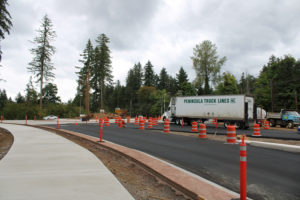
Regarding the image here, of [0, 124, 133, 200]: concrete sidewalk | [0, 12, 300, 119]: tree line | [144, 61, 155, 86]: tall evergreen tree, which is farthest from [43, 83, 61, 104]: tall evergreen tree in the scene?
[0, 124, 133, 200]: concrete sidewalk

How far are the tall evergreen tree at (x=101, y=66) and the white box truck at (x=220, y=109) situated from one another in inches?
1586

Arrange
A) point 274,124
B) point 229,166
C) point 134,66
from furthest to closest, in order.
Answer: point 134,66, point 274,124, point 229,166

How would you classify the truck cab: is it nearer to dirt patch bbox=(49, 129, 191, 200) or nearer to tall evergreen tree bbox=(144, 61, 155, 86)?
dirt patch bbox=(49, 129, 191, 200)

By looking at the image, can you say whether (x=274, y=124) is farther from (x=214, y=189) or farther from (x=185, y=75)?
(x=185, y=75)

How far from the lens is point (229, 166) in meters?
6.50

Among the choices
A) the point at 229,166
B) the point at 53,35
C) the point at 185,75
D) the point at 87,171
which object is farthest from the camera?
the point at 185,75

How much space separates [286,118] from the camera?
85.9 ft

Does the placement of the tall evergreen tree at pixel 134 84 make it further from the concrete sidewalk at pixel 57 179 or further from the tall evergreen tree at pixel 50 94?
the concrete sidewalk at pixel 57 179

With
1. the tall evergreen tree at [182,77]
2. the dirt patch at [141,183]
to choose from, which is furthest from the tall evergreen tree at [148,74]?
the dirt patch at [141,183]

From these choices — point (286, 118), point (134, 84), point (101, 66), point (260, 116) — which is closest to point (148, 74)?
point (134, 84)

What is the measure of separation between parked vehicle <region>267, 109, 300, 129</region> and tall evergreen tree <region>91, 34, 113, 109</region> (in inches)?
1834

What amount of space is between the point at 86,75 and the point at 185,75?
3831 centimetres

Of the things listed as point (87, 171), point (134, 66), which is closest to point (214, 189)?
point (87, 171)

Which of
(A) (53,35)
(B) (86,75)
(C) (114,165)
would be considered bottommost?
(C) (114,165)
